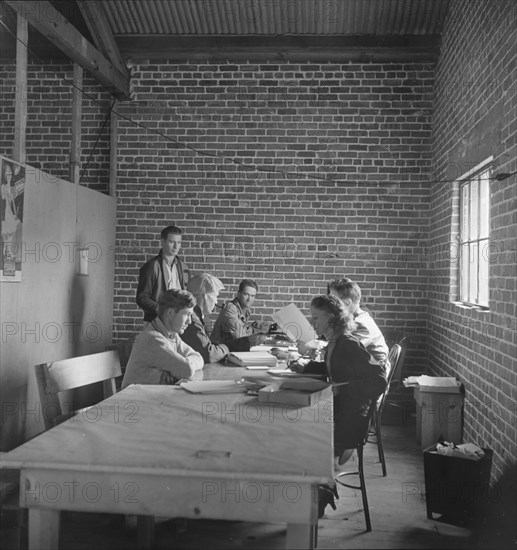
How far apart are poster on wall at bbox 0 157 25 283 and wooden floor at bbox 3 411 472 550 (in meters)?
1.91

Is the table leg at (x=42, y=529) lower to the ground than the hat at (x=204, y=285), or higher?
lower

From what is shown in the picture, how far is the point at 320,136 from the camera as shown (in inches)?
281

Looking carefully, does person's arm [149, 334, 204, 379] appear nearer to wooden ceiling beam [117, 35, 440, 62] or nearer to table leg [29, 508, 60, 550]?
table leg [29, 508, 60, 550]

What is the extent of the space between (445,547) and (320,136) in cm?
469

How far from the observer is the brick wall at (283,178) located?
23.1 ft

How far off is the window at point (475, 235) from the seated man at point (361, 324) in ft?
3.03

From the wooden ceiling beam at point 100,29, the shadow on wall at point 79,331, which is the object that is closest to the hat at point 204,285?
the shadow on wall at point 79,331

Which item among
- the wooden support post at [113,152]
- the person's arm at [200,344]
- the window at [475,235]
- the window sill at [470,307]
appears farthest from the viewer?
the wooden support post at [113,152]

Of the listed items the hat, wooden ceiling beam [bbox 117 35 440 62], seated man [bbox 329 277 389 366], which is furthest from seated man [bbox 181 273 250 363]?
wooden ceiling beam [bbox 117 35 440 62]

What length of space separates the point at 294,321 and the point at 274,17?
11.5 feet

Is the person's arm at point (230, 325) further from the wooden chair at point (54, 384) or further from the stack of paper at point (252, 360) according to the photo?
the wooden chair at point (54, 384)

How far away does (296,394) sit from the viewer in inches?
123

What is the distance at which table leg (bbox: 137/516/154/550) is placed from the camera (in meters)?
3.27

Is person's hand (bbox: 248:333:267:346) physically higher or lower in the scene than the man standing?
lower
